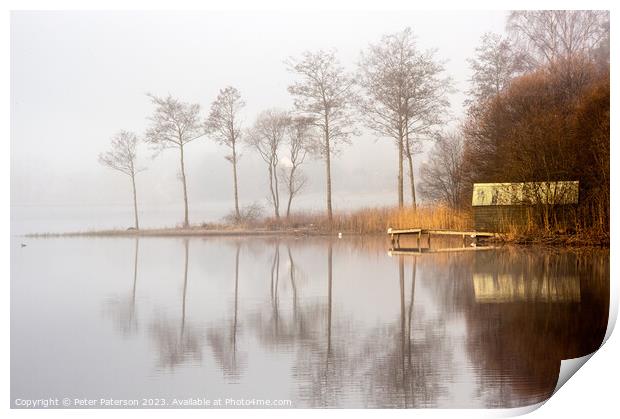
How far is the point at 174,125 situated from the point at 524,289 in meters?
3.56

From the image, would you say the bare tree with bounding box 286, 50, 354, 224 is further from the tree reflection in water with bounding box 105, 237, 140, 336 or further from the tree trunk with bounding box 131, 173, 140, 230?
the tree reflection in water with bounding box 105, 237, 140, 336

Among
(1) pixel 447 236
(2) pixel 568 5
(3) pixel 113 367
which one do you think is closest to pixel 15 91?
(3) pixel 113 367

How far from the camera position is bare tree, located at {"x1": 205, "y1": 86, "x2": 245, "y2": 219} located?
311 inches

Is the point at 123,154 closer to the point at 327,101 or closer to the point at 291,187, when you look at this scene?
the point at 291,187

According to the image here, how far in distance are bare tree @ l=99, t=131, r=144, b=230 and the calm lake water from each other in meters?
1.03

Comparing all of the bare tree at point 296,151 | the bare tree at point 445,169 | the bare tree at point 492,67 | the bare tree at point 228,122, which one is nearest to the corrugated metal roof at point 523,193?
the bare tree at point 445,169

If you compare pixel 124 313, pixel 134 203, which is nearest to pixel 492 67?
pixel 124 313

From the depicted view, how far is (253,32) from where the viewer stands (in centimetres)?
648

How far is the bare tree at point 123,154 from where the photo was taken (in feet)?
25.9

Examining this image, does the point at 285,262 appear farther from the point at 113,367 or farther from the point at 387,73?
the point at 113,367

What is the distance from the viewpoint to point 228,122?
327 inches

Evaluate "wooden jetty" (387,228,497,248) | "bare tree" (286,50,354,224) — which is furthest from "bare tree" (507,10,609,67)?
"wooden jetty" (387,228,497,248)

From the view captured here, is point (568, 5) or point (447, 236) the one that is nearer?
point (568, 5)

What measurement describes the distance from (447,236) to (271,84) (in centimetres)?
316
